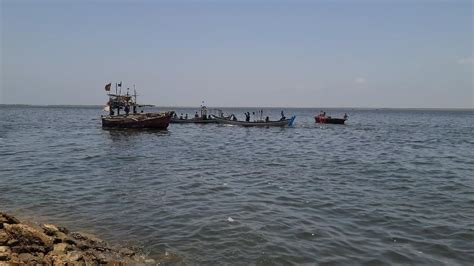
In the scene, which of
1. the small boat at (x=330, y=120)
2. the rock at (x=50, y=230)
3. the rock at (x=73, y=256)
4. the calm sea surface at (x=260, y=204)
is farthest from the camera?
the small boat at (x=330, y=120)

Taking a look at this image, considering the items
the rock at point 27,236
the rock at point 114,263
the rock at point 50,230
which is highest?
the rock at point 27,236

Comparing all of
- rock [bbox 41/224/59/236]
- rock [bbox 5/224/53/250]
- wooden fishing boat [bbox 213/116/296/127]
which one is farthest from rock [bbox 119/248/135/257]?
wooden fishing boat [bbox 213/116/296/127]

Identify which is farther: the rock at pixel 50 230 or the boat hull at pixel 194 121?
the boat hull at pixel 194 121

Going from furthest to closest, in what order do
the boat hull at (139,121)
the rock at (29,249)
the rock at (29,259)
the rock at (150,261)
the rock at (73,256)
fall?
the boat hull at (139,121)
the rock at (150,261)
the rock at (73,256)
the rock at (29,249)
the rock at (29,259)

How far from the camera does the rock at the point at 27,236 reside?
8.03 m

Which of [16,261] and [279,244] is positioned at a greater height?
[16,261]

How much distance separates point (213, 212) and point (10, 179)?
36.6ft

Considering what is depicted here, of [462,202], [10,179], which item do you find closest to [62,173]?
[10,179]

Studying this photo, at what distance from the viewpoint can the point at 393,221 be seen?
13109 millimetres

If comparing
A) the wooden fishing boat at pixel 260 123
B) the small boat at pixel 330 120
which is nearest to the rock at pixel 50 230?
the wooden fishing boat at pixel 260 123

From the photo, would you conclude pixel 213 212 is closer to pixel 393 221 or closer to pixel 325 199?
pixel 325 199

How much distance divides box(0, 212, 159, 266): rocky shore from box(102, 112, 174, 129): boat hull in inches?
1645

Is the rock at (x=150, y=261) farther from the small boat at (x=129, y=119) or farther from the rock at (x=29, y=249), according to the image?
the small boat at (x=129, y=119)

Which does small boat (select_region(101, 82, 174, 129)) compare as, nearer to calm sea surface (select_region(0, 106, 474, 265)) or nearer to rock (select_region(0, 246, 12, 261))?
calm sea surface (select_region(0, 106, 474, 265))
